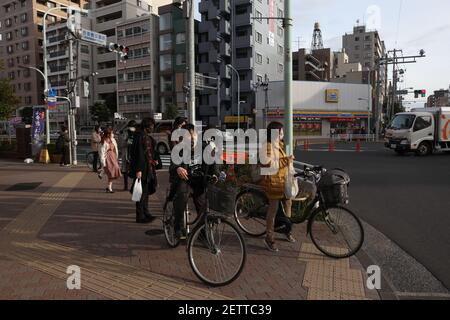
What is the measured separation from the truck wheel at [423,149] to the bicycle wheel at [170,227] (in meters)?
17.1

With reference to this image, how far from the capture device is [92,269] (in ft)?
13.1

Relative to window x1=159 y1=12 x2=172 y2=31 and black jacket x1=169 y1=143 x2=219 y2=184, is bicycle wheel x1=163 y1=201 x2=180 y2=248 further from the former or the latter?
window x1=159 y1=12 x2=172 y2=31

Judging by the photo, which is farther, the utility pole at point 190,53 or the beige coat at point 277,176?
the utility pole at point 190,53

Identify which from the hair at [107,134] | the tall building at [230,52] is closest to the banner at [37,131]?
the hair at [107,134]

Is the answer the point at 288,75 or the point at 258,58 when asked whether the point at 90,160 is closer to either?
Answer: the point at 288,75

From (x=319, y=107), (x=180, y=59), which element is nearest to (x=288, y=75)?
(x=319, y=107)

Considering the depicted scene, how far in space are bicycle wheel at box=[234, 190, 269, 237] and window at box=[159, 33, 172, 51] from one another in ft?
163

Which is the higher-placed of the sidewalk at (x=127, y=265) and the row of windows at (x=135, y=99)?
the row of windows at (x=135, y=99)

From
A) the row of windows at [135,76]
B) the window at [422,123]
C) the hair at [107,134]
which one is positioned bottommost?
the hair at [107,134]

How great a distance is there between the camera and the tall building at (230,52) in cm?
4897

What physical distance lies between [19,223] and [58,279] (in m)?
2.88

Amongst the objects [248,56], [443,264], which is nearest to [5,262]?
[443,264]

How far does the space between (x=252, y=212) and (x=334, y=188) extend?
54.4 inches

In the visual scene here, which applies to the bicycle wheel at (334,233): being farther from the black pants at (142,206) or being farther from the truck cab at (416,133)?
the truck cab at (416,133)
